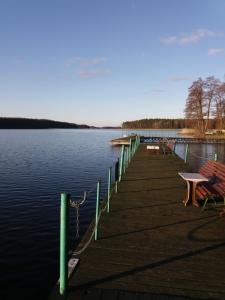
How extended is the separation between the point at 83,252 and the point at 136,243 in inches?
53.0

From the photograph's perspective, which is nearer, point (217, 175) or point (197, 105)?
point (217, 175)

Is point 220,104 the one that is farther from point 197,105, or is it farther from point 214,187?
point 214,187

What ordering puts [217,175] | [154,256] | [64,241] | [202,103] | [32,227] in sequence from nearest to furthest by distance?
[64,241] < [154,256] < [217,175] < [32,227] < [202,103]

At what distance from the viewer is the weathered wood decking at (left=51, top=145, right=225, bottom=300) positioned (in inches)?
197

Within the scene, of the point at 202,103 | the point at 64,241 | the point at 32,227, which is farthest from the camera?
the point at 202,103

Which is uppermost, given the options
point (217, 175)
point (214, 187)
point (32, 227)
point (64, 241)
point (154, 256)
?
point (217, 175)

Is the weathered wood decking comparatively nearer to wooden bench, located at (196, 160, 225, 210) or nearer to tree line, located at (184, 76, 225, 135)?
wooden bench, located at (196, 160, 225, 210)

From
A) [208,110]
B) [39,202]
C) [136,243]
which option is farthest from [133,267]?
[208,110]

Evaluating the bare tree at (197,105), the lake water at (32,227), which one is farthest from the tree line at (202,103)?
the lake water at (32,227)

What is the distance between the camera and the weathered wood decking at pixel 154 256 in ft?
16.4

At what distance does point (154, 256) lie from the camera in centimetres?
632

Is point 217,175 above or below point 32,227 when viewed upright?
above

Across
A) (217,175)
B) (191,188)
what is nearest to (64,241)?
(191,188)

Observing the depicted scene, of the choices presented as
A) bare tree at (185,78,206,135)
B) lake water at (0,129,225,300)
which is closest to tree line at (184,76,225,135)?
bare tree at (185,78,206,135)
